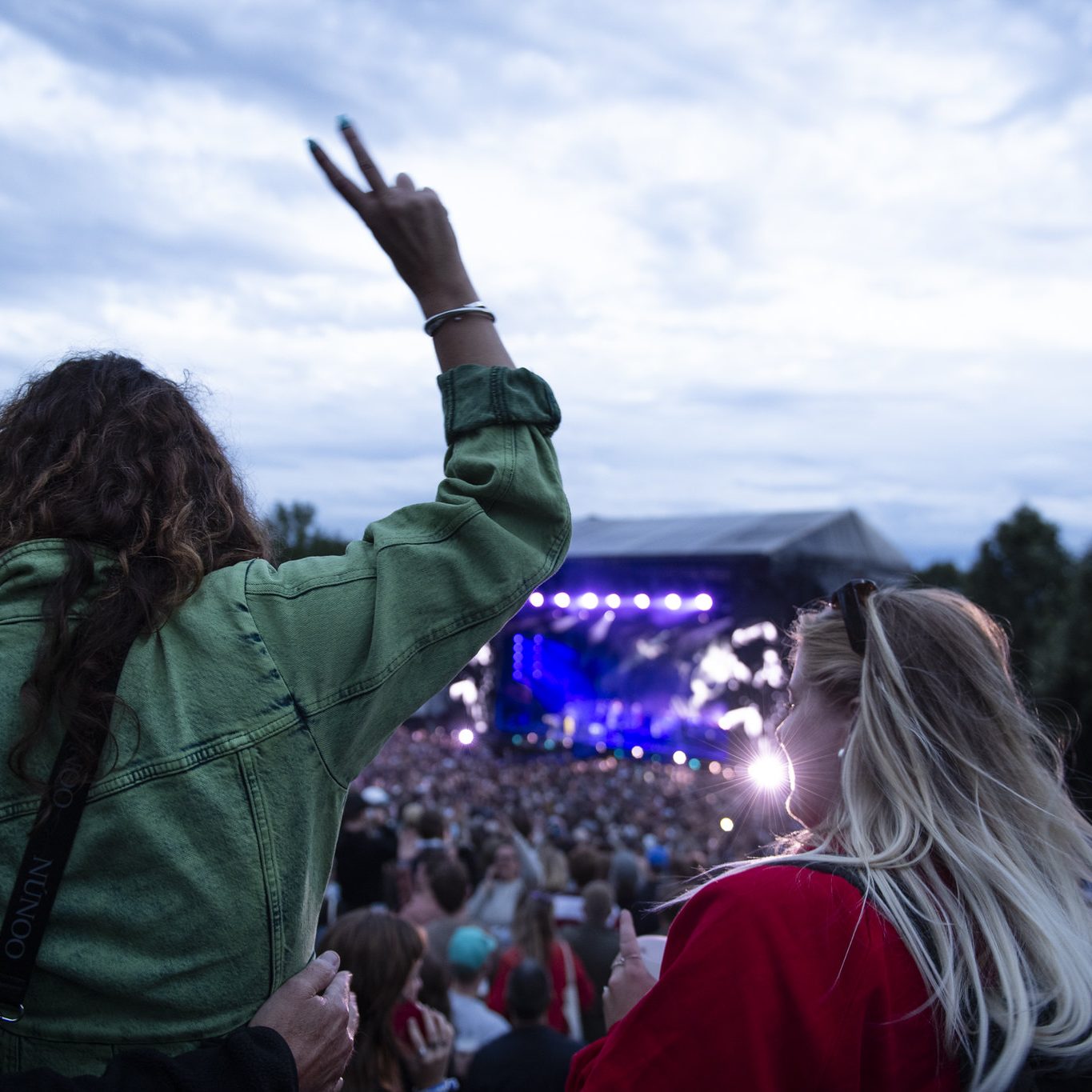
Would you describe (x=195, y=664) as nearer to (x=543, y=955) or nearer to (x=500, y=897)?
(x=543, y=955)

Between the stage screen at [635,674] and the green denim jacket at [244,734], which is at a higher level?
the green denim jacket at [244,734]

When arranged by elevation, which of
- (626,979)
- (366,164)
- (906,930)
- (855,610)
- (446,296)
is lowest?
(626,979)

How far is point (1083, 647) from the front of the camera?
15.7 metres

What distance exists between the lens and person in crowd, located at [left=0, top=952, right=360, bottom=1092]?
1006 mm

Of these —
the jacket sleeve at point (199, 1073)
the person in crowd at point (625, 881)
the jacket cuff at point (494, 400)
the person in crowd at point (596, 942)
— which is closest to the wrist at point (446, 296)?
the jacket cuff at point (494, 400)

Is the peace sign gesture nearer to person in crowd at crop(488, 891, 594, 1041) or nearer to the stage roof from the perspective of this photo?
person in crowd at crop(488, 891, 594, 1041)

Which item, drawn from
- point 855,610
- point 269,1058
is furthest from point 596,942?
point 269,1058

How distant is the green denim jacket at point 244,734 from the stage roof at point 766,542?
12.8 metres

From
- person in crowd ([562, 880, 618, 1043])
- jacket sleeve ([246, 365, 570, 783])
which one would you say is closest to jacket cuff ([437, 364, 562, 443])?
jacket sleeve ([246, 365, 570, 783])

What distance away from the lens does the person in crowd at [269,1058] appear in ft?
3.30

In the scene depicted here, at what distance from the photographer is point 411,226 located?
1332 mm

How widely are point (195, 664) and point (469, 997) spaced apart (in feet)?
11.6

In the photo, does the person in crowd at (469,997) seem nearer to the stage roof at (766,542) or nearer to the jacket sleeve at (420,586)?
the jacket sleeve at (420,586)

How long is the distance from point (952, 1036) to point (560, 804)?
13.3 meters
